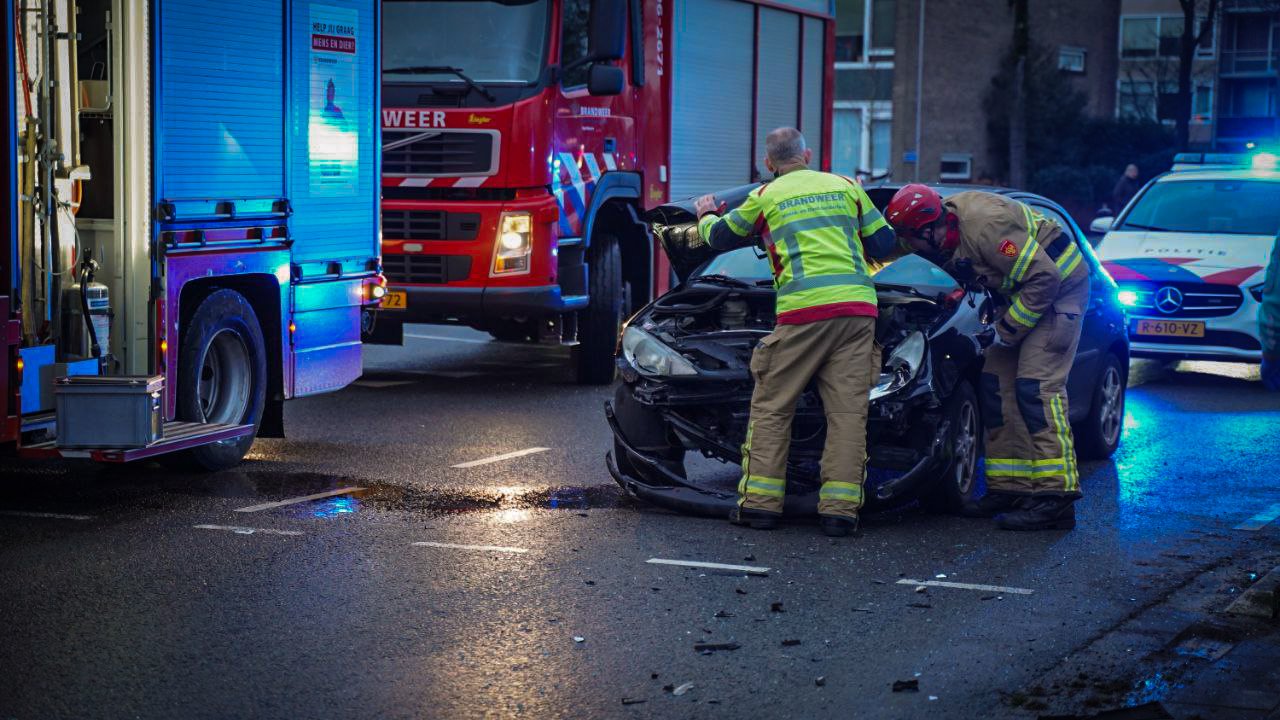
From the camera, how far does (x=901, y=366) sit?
7.60 meters

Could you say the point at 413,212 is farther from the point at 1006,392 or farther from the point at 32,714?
the point at 32,714

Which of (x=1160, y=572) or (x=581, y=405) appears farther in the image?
(x=581, y=405)

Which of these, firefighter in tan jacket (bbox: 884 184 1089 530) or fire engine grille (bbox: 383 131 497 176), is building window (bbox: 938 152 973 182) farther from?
firefighter in tan jacket (bbox: 884 184 1089 530)

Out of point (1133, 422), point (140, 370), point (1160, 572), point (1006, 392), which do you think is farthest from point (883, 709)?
point (1133, 422)

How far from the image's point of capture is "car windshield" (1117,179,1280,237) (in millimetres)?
13992

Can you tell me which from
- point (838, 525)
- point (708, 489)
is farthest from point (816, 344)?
point (708, 489)

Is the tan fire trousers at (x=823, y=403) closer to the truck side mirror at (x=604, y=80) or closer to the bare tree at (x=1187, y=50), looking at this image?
the truck side mirror at (x=604, y=80)

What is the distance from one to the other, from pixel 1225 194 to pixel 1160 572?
820cm

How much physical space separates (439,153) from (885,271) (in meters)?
4.55

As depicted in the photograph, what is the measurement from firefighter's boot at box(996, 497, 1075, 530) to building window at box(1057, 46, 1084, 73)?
4490 centimetres

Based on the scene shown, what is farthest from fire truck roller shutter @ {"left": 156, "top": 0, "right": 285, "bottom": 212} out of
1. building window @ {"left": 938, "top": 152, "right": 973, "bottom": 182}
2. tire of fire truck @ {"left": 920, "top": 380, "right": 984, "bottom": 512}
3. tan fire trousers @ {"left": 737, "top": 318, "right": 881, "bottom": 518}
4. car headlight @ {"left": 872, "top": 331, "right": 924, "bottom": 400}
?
building window @ {"left": 938, "top": 152, "right": 973, "bottom": 182}

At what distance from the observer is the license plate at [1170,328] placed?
43.1ft

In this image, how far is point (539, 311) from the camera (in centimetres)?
1209

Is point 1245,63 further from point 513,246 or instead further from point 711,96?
point 513,246
